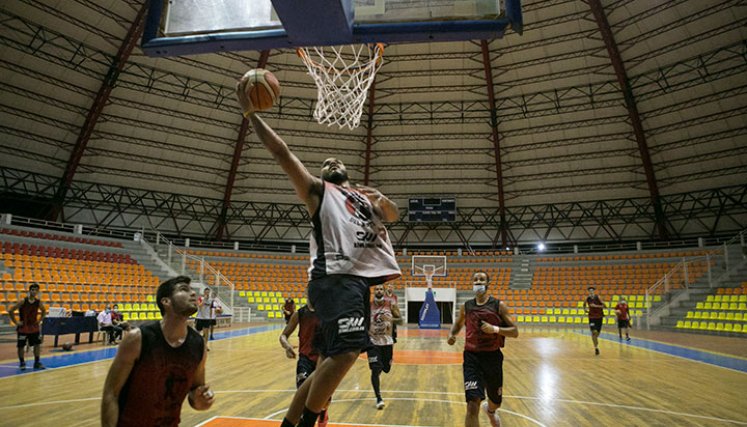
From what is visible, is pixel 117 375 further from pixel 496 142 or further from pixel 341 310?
pixel 496 142

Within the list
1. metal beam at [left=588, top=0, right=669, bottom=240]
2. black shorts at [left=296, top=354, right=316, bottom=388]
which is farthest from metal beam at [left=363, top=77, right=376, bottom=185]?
black shorts at [left=296, top=354, right=316, bottom=388]

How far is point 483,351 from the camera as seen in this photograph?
539 cm

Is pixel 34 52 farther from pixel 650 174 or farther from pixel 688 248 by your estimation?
pixel 688 248

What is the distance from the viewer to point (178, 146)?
26766 millimetres

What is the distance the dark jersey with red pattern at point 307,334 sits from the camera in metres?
5.44

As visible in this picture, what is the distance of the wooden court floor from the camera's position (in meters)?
6.03

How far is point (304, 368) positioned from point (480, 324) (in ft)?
6.41

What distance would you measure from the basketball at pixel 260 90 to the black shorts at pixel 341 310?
0.98m

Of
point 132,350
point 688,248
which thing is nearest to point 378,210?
point 132,350

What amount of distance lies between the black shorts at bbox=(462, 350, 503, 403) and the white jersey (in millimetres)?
2843

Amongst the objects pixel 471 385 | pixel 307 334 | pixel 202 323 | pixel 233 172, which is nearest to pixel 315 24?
pixel 307 334

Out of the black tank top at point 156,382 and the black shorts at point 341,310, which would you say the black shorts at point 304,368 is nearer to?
the black tank top at point 156,382

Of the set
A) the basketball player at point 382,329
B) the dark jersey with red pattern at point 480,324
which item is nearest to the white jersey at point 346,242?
the dark jersey with red pattern at point 480,324

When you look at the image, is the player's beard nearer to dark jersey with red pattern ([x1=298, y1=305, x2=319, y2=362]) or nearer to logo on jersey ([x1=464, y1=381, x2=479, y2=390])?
dark jersey with red pattern ([x1=298, y1=305, x2=319, y2=362])
